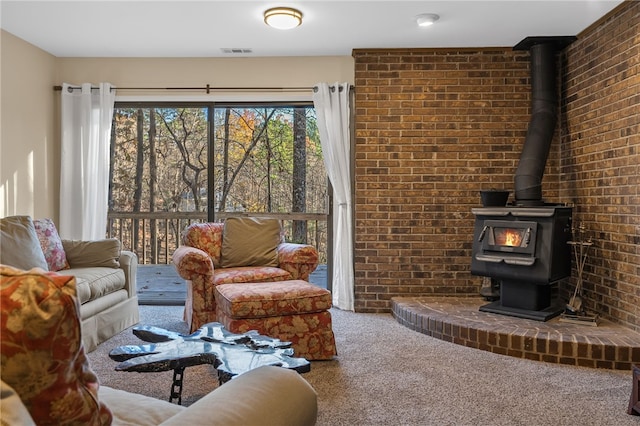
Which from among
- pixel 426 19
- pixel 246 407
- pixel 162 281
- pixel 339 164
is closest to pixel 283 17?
pixel 426 19

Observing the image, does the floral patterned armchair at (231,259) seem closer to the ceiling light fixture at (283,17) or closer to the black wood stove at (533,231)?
the black wood stove at (533,231)

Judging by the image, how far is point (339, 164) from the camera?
440cm

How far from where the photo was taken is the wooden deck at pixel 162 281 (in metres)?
4.89

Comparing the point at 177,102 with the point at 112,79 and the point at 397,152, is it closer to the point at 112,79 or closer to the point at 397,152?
the point at 112,79

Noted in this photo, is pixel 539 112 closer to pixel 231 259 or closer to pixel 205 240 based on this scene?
pixel 231 259

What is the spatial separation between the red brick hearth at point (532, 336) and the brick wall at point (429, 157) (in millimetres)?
570

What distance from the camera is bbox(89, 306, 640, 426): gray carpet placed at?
7.14 ft

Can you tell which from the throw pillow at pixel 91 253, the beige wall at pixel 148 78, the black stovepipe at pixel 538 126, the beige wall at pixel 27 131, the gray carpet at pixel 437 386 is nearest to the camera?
the gray carpet at pixel 437 386

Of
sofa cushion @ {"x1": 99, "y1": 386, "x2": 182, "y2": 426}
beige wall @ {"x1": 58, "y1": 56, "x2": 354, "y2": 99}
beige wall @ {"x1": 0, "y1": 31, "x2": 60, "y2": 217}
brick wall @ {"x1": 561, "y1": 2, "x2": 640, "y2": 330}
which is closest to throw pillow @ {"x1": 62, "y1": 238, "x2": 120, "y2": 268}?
beige wall @ {"x1": 0, "y1": 31, "x2": 60, "y2": 217}

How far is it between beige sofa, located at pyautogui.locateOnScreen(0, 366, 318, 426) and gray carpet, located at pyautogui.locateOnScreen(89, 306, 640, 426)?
1112mm

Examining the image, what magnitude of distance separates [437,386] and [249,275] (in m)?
1.50

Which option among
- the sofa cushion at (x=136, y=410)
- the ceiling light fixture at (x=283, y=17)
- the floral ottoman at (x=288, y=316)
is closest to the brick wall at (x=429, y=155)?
the ceiling light fixture at (x=283, y=17)

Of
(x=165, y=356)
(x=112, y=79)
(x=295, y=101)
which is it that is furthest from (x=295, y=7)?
(x=165, y=356)

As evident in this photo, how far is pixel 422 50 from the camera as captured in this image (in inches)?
168
